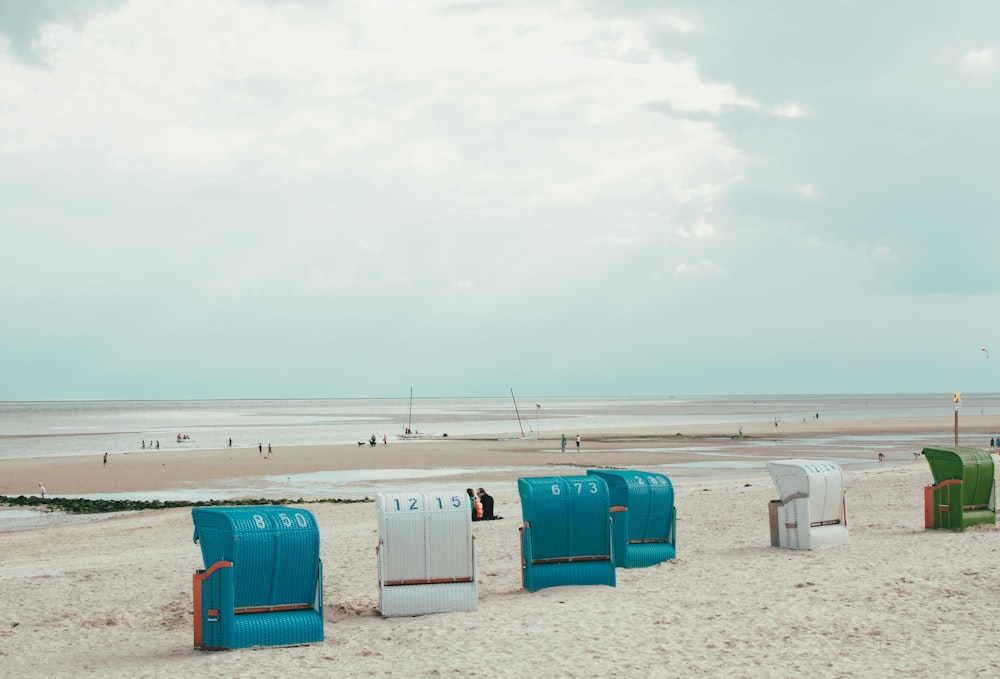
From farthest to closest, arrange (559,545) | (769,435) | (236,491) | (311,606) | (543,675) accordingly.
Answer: (769,435), (236,491), (559,545), (311,606), (543,675)

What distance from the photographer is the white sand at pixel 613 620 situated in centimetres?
1021

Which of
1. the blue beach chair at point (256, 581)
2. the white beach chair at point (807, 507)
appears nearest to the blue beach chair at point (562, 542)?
the blue beach chair at point (256, 581)

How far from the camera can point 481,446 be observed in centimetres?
7069

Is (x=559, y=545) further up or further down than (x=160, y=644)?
further up

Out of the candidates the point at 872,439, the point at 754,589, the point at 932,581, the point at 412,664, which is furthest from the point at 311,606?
the point at 872,439

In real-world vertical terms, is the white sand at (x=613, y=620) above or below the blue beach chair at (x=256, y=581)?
below

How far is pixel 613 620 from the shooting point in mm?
12016

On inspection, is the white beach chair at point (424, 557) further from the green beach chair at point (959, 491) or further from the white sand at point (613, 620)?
the green beach chair at point (959, 491)

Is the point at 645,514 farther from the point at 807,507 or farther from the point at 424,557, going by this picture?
the point at 424,557

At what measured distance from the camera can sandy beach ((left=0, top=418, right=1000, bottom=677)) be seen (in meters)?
10.3

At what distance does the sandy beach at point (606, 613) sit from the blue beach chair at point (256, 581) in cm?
29

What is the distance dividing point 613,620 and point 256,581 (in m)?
4.30

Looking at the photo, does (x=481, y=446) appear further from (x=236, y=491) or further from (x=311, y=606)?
(x=311, y=606)

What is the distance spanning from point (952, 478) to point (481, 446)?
5286 cm
